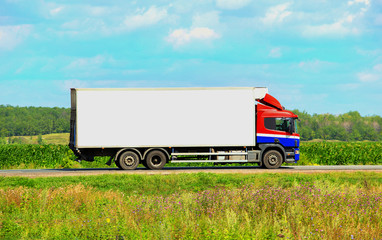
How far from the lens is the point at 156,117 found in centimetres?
2217

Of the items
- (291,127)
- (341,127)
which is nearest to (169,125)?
(291,127)

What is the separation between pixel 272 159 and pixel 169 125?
5.79 metres

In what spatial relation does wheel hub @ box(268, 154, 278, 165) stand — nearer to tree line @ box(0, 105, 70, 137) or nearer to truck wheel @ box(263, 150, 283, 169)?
truck wheel @ box(263, 150, 283, 169)

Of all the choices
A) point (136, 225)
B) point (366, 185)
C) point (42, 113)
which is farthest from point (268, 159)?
→ point (42, 113)

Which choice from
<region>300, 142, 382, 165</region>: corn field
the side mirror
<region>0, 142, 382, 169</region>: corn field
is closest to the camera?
the side mirror

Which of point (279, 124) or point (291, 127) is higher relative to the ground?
point (279, 124)

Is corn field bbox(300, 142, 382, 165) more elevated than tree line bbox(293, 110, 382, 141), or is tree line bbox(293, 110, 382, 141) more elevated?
tree line bbox(293, 110, 382, 141)

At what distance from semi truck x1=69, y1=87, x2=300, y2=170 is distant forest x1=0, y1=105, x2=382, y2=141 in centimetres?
7221

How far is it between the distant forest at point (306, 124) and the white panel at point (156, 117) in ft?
239

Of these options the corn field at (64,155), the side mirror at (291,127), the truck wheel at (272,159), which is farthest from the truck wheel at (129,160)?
the corn field at (64,155)

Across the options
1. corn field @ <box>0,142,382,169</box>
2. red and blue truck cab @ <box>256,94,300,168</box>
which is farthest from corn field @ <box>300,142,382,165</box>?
red and blue truck cab @ <box>256,94,300,168</box>

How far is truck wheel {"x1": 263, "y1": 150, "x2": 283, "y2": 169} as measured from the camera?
915 inches

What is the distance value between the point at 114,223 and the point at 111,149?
14088 mm

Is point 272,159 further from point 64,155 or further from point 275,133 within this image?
point 64,155
